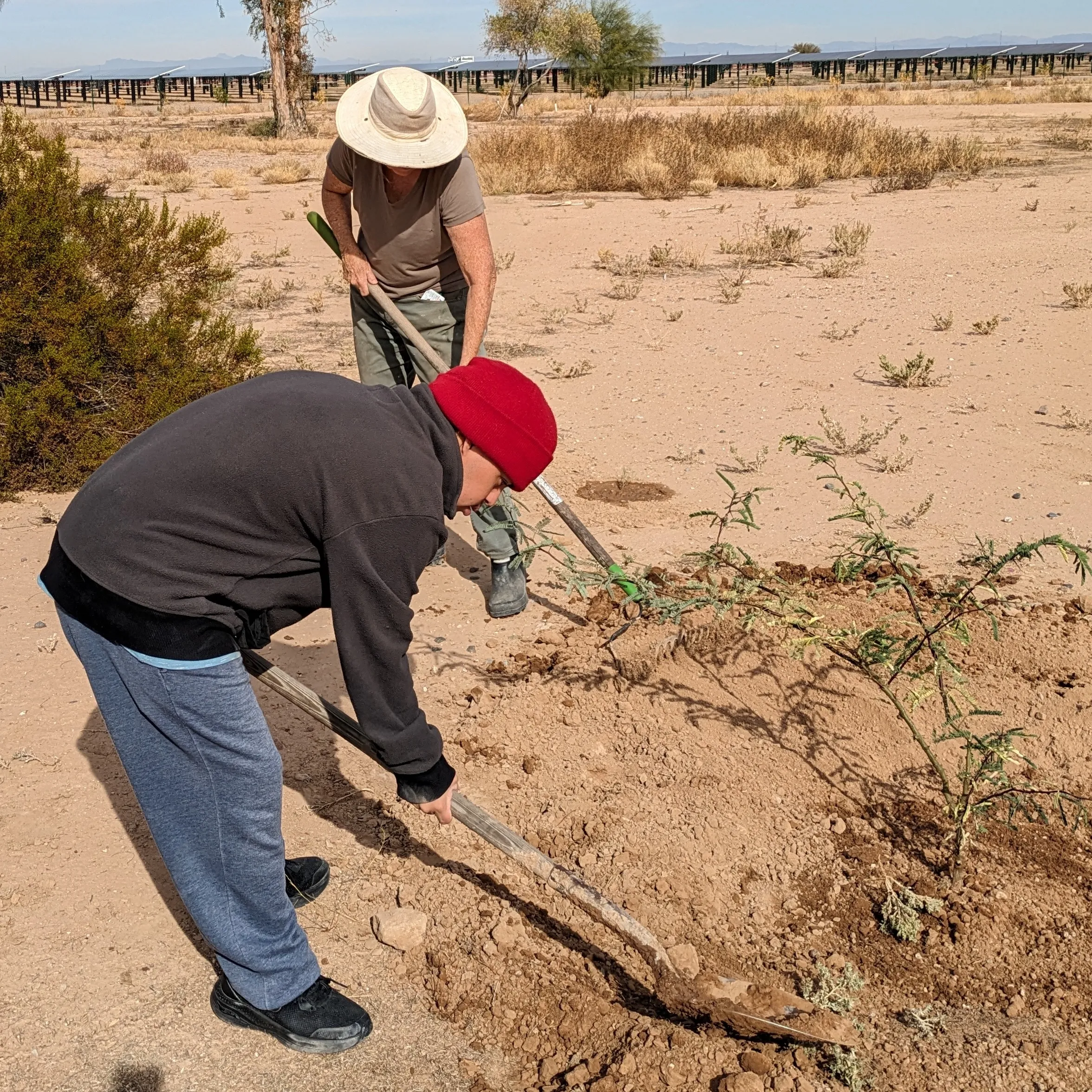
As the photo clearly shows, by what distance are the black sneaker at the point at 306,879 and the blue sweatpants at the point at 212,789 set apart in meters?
0.47

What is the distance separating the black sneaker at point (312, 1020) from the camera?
2.46 meters

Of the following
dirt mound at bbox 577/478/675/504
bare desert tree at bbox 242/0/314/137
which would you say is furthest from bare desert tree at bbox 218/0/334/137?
dirt mound at bbox 577/478/675/504

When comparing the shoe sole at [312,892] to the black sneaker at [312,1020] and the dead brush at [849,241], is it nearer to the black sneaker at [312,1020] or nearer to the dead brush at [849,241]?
the black sneaker at [312,1020]

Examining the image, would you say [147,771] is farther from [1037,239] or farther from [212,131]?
[212,131]

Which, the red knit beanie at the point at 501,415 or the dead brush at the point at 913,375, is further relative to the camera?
the dead brush at the point at 913,375

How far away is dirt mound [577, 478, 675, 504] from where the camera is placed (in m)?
5.36

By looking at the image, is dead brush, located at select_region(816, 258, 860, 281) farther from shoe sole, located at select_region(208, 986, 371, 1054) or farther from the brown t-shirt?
shoe sole, located at select_region(208, 986, 371, 1054)

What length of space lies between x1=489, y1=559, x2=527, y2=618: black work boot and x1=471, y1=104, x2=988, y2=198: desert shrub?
1139 centimetres

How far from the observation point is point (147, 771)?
216 centimetres

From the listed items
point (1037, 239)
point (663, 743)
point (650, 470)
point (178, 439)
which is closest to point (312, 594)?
point (178, 439)

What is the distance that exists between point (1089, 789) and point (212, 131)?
1276 inches

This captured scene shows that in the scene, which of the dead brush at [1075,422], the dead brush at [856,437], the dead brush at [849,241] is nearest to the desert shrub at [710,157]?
the dead brush at [849,241]

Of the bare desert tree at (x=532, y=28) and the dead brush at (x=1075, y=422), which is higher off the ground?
the bare desert tree at (x=532, y=28)

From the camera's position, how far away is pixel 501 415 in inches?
77.3
